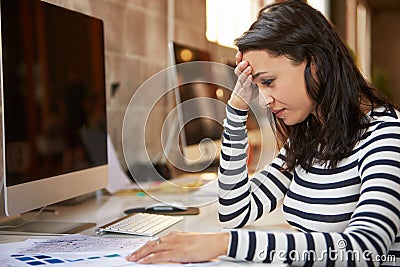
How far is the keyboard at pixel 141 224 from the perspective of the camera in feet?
4.23

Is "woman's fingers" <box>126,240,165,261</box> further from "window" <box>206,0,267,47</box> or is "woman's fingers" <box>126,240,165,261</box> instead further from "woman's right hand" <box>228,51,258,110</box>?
"window" <box>206,0,267,47</box>

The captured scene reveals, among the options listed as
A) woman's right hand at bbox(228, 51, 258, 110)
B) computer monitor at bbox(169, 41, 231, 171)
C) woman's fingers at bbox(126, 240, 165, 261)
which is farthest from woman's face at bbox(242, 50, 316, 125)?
computer monitor at bbox(169, 41, 231, 171)

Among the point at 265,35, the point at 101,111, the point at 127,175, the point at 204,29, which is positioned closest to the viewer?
the point at 265,35

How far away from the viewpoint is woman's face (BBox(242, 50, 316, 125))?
49.8 inches

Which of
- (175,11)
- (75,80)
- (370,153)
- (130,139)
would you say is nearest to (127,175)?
(130,139)

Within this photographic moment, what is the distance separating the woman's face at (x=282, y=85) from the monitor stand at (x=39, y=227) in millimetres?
472

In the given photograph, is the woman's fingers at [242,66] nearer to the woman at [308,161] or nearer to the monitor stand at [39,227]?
the woman at [308,161]

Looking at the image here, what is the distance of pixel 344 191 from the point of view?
1.26 metres

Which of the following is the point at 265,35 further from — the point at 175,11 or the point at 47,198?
the point at 175,11

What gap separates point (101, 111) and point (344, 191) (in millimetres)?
687

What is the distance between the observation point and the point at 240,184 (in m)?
1.47

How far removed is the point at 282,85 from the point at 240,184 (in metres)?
0.30

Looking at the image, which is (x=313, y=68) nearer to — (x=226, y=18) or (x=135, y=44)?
(x=135, y=44)

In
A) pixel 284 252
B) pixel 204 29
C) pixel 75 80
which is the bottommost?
pixel 284 252
